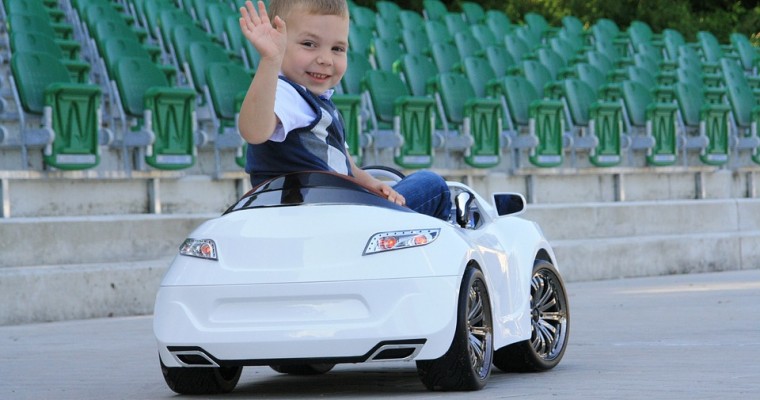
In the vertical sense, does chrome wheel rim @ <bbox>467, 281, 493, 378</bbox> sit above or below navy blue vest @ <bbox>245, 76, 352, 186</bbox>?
below

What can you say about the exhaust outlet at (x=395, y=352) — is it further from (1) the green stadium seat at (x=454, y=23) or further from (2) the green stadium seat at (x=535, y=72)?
(1) the green stadium seat at (x=454, y=23)

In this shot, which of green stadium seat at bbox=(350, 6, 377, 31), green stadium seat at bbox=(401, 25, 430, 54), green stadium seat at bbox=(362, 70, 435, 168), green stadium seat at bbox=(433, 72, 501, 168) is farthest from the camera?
green stadium seat at bbox=(350, 6, 377, 31)

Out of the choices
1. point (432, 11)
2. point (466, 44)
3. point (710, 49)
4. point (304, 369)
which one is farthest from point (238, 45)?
point (304, 369)

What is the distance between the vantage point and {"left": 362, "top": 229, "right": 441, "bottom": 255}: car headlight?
5250 millimetres

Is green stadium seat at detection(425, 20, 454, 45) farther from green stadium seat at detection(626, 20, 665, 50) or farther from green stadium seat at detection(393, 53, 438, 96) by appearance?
green stadium seat at detection(626, 20, 665, 50)

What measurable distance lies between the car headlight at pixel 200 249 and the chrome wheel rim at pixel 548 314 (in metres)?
1.65

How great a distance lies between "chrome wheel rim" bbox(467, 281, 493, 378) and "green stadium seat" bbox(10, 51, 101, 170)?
5876mm

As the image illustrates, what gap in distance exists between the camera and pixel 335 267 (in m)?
5.21

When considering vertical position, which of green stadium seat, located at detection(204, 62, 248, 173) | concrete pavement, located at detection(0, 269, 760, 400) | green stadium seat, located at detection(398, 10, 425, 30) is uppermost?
green stadium seat, located at detection(398, 10, 425, 30)

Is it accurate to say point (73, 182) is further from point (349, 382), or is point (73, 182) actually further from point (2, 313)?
point (349, 382)

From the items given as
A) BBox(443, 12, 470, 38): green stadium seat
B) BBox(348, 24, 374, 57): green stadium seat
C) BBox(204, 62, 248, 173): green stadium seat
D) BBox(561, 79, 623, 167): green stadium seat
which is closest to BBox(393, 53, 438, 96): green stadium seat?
BBox(348, 24, 374, 57): green stadium seat

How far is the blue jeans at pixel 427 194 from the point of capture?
18.9 feet

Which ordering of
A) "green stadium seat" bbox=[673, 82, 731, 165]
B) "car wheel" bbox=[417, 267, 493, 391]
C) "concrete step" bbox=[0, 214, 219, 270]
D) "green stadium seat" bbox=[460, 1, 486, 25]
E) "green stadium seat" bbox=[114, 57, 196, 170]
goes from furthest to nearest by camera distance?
"green stadium seat" bbox=[460, 1, 486, 25] < "green stadium seat" bbox=[673, 82, 731, 165] < "green stadium seat" bbox=[114, 57, 196, 170] < "concrete step" bbox=[0, 214, 219, 270] < "car wheel" bbox=[417, 267, 493, 391]

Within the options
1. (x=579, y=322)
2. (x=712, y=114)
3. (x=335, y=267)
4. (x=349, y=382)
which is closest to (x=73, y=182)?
(x=579, y=322)
